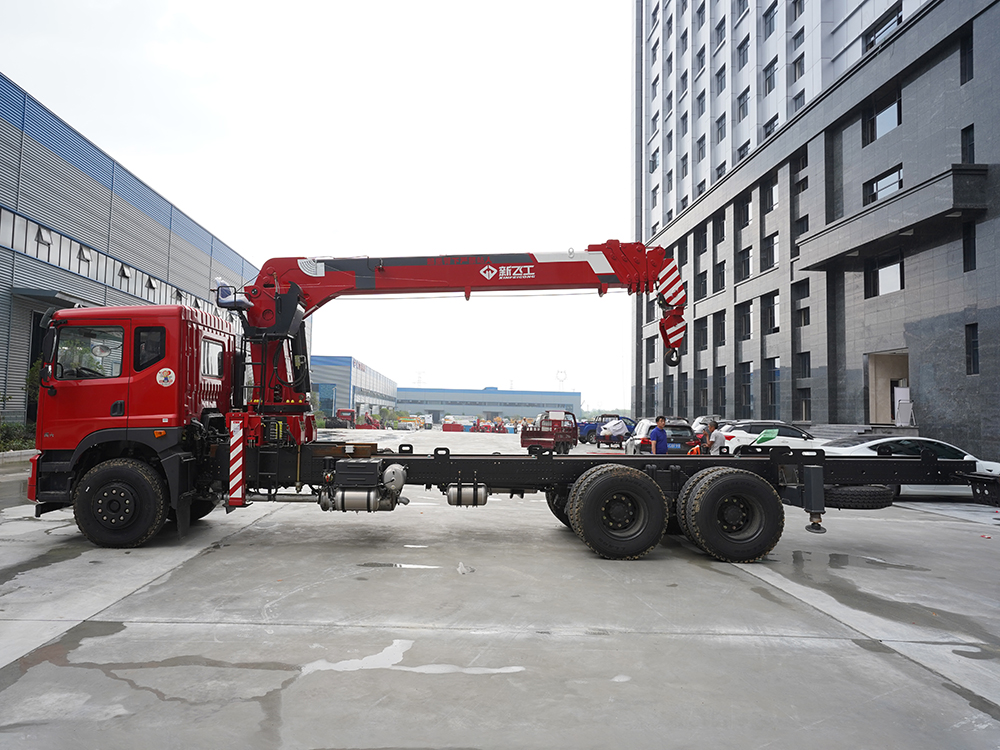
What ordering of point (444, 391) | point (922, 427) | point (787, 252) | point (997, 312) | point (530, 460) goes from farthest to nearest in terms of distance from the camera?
point (444, 391)
point (787, 252)
point (922, 427)
point (997, 312)
point (530, 460)

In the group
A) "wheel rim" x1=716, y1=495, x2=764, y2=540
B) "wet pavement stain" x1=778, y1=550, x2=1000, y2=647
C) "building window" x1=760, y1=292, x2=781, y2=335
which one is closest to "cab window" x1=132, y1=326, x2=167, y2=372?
"wheel rim" x1=716, y1=495, x2=764, y2=540

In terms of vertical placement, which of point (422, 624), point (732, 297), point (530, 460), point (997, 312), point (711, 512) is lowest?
point (422, 624)

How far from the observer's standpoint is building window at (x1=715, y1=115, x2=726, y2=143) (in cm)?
4114

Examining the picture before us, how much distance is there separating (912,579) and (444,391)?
160952mm

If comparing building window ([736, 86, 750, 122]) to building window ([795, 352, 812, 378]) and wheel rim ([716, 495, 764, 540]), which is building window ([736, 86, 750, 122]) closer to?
building window ([795, 352, 812, 378])

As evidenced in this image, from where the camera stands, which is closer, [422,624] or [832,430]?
[422,624]

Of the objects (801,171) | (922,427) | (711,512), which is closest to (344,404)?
(801,171)

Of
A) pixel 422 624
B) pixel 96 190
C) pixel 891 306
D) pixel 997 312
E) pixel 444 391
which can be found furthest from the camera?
pixel 444 391

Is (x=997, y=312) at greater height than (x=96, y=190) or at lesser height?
lesser

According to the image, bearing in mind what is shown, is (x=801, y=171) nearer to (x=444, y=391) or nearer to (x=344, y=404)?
(x=344, y=404)

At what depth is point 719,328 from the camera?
39.3m

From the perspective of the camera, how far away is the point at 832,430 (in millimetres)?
22812

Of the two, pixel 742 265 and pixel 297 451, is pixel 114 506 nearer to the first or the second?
pixel 297 451

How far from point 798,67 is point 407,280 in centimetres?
3418
